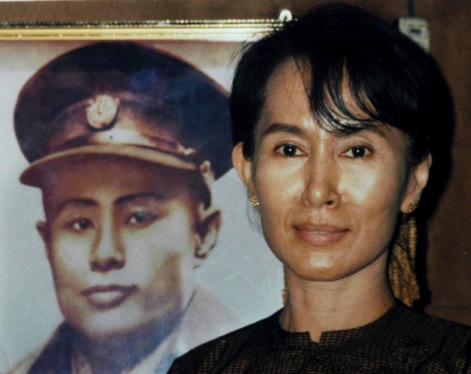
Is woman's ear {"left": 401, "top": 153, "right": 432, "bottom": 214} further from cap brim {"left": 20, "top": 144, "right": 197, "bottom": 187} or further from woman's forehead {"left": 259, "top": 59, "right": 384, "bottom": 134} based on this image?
cap brim {"left": 20, "top": 144, "right": 197, "bottom": 187}

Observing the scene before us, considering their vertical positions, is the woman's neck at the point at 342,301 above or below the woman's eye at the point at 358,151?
below

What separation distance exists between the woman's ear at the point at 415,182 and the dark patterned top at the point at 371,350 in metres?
0.13

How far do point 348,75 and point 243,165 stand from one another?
0.22 m

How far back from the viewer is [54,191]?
1351 millimetres

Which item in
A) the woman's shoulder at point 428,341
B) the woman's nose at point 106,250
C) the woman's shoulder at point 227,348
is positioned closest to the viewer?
the woman's shoulder at point 428,341

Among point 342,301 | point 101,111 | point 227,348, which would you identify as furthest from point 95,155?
point 342,301

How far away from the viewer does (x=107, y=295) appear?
135cm

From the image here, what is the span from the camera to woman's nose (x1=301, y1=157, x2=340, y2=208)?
992 millimetres

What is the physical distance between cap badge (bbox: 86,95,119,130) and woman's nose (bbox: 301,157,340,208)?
454 mm

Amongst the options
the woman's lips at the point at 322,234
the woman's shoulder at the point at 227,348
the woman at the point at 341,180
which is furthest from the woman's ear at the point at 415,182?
the woman's shoulder at the point at 227,348

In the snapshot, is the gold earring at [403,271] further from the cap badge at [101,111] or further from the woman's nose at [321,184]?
the cap badge at [101,111]

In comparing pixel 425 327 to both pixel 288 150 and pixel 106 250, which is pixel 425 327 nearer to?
pixel 288 150

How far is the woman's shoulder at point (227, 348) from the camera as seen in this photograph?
1142 mm

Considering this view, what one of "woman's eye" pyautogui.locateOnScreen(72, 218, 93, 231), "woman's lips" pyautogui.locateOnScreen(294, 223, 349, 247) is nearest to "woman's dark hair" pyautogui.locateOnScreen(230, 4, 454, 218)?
"woman's lips" pyautogui.locateOnScreen(294, 223, 349, 247)
